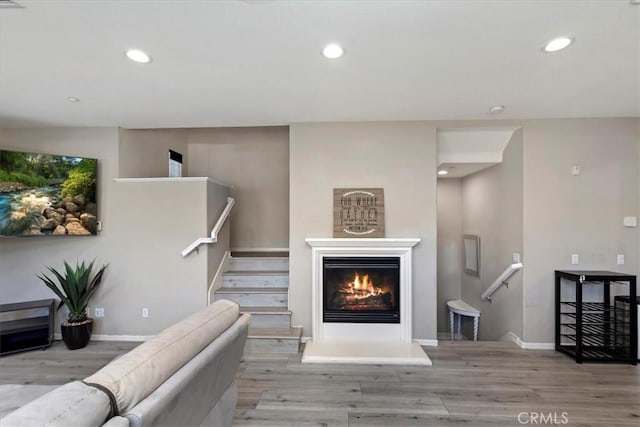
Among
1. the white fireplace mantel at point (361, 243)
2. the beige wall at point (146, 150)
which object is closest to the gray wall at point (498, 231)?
the white fireplace mantel at point (361, 243)

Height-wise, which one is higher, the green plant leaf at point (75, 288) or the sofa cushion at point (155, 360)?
the sofa cushion at point (155, 360)

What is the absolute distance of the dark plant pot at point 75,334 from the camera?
11.5ft

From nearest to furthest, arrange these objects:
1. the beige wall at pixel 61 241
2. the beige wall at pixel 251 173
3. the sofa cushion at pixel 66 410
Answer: the sofa cushion at pixel 66 410 → the beige wall at pixel 61 241 → the beige wall at pixel 251 173

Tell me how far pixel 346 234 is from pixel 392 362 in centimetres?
147

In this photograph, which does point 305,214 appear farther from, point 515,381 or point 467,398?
point 515,381

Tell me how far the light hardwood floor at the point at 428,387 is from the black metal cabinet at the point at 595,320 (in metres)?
0.18

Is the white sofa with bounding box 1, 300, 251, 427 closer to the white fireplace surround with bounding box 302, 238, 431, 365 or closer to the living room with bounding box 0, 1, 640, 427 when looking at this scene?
the white fireplace surround with bounding box 302, 238, 431, 365

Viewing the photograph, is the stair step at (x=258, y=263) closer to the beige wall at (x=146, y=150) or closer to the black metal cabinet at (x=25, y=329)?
the beige wall at (x=146, y=150)

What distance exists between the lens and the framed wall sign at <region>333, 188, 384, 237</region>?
3768 millimetres

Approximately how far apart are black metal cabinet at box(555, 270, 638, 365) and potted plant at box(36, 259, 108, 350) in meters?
5.42

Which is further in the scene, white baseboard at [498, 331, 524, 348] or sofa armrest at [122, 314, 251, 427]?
white baseboard at [498, 331, 524, 348]

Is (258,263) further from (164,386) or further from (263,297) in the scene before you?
(164,386)

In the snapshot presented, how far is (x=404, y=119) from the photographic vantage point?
372 cm

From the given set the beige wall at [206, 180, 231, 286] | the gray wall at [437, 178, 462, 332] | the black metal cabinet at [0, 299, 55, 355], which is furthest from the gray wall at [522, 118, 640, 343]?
the black metal cabinet at [0, 299, 55, 355]
